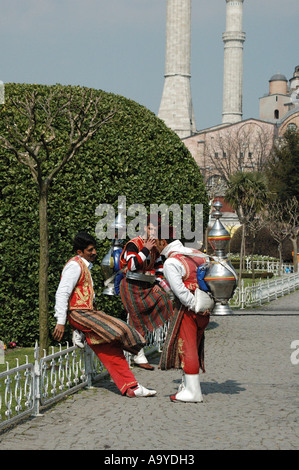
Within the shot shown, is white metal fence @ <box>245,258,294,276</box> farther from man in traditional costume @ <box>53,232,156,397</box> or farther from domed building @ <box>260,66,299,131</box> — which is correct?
domed building @ <box>260,66,299,131</box>

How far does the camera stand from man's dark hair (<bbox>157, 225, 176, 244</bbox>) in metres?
6.57

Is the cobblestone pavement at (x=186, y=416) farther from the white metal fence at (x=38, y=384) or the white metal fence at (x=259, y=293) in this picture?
the white metal fence at (x=259, y=293)

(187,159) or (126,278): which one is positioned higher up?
(187,159)

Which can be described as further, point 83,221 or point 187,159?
point 187,159

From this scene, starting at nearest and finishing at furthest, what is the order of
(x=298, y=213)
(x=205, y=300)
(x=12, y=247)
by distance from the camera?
1. (x=205, y=300)
2. (x=12, y=247)
3. (x=298, y=213)

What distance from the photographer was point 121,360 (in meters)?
6.39

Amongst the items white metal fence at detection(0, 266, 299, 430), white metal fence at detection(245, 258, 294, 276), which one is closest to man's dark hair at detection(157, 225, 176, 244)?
white metal fence at detection(0, 266, 299, 430)

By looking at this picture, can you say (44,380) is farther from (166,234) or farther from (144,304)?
(166,234)

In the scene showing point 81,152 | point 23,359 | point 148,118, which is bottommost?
point 23,359

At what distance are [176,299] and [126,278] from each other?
134cm

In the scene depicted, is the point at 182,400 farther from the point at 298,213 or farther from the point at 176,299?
the point at 298,213

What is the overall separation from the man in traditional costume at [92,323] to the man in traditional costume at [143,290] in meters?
1.01
